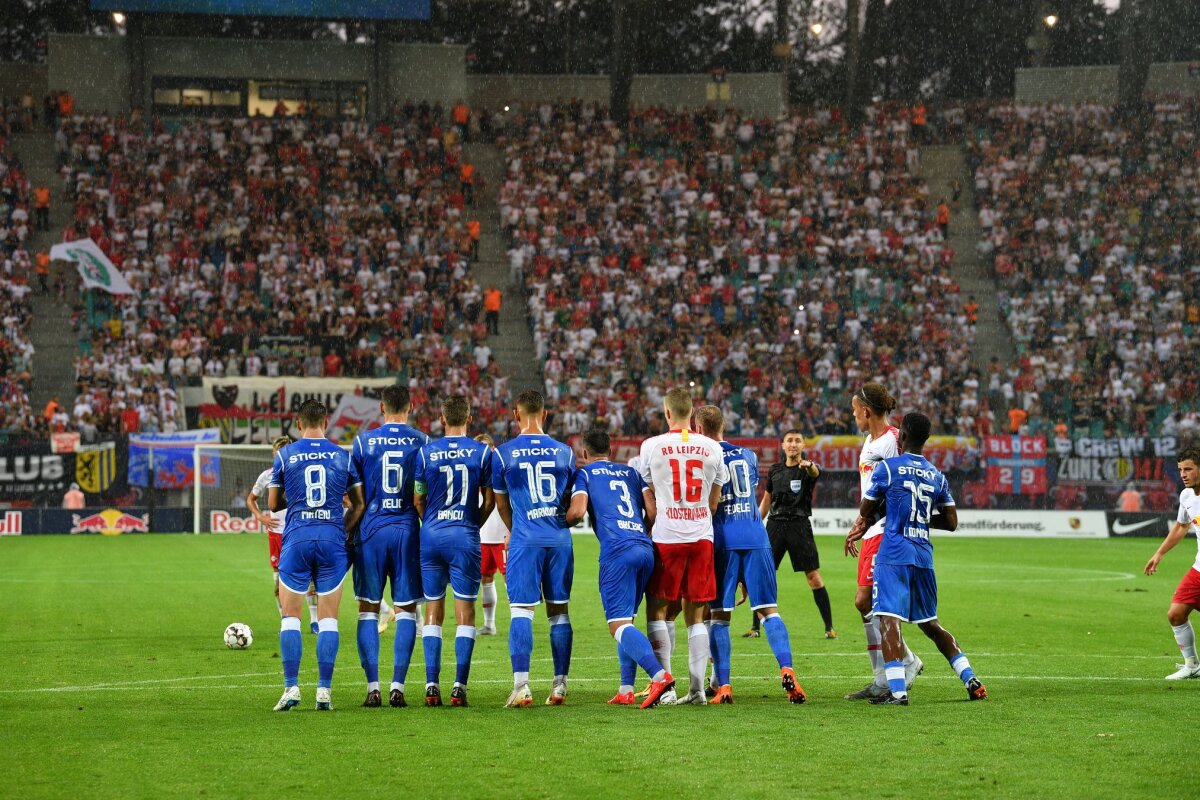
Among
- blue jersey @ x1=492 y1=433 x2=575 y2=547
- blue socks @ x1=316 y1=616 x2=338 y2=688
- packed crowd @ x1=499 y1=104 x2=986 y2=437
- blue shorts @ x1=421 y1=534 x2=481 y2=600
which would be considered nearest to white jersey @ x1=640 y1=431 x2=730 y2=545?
blue jersey @ x1=492 y1=433 x2=575 y2=547

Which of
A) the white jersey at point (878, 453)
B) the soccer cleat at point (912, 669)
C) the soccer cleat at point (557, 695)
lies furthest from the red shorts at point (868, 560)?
the soccer cleat at point (557, 695)

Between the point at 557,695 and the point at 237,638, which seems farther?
the point at 237,638

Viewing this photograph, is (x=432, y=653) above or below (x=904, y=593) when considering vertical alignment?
below

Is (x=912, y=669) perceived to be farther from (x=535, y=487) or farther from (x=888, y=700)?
(x=535, y=487)

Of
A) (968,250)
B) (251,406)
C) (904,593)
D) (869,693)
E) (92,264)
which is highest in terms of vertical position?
(968,250)

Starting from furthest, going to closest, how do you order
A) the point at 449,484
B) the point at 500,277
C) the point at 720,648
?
the point at 500,277
the point at 720,648
the point at 449,484

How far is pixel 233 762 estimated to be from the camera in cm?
884

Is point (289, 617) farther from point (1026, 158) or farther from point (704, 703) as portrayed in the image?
point (1026, 158)

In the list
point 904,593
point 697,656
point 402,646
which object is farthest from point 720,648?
point 402,646

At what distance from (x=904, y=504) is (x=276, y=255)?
3458cm

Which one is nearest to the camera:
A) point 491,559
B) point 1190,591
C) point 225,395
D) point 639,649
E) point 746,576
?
point 639,649

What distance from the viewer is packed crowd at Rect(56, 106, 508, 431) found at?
133 feet

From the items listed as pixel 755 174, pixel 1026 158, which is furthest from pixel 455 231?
pixel 1026 158

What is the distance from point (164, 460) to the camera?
37250 millimetres
